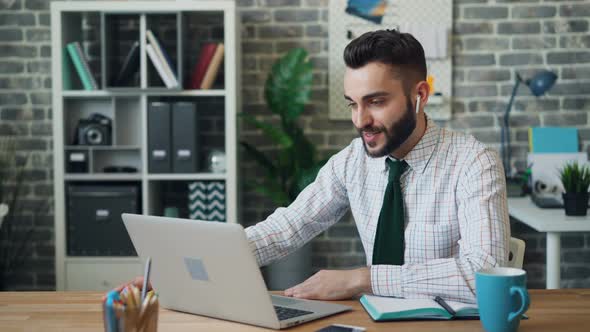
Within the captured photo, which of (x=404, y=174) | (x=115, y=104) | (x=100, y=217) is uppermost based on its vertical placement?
(x=115, y=104)

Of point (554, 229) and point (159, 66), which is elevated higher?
point (159, 66)

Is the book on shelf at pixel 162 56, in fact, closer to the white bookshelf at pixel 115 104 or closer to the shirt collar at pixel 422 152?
the white bookshelf at pixel 115 104

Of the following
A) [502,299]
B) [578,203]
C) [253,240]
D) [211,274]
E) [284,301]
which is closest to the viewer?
[502,299]

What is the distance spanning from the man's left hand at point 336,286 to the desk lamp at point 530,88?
2537 mm

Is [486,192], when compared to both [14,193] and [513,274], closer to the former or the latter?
[513,274]

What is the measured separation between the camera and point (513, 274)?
4.43 feet

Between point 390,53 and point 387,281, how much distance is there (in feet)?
2.04

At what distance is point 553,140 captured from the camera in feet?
13.0

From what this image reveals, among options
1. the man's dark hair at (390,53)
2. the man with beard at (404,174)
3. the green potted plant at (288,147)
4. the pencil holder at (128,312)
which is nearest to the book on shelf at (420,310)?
the man with beard at (404,174)

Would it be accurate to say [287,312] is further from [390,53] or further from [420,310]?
[390,53]

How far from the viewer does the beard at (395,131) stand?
6.19 ft

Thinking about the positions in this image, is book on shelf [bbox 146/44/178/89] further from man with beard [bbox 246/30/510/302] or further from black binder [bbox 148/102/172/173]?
man with beard [bbox 246/30/510/302]

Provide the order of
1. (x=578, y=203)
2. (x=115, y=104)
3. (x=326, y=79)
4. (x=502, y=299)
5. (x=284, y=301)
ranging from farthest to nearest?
(x=326, y=79)
(x=115, y=104)
(x=578, y=203)
(x=284, y=301)
(x=502, y=299)

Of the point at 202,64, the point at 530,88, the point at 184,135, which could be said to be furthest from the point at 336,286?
the point at 530,88
